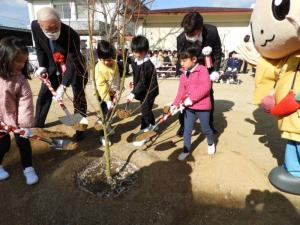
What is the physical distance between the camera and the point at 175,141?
3.82m

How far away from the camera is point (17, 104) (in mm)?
2600

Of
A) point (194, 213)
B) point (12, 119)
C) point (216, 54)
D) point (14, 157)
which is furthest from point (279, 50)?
point (14, 157)

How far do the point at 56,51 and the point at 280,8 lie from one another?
2676 millimetres

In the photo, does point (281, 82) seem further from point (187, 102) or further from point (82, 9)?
point (82, 9)

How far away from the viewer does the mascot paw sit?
99.5 inches

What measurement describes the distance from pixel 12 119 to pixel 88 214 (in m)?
1.17

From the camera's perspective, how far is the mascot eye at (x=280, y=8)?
6.84ft

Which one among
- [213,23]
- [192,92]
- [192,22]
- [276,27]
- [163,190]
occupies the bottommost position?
[163,190]

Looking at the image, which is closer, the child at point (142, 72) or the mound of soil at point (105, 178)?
the mound of soil at point (105, 178)

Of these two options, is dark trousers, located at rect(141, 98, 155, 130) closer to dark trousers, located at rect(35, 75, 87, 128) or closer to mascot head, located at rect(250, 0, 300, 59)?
dark trousers, located at rect(35, 75, 87, 128)

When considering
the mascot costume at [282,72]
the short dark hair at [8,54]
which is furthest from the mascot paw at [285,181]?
the short dark hair at [8,54]

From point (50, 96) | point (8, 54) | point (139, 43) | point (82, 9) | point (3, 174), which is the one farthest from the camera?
point (82, 9)

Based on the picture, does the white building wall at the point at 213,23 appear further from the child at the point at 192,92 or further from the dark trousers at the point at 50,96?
the child at the point at 192,92

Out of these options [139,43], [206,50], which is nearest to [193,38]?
[206,50]
